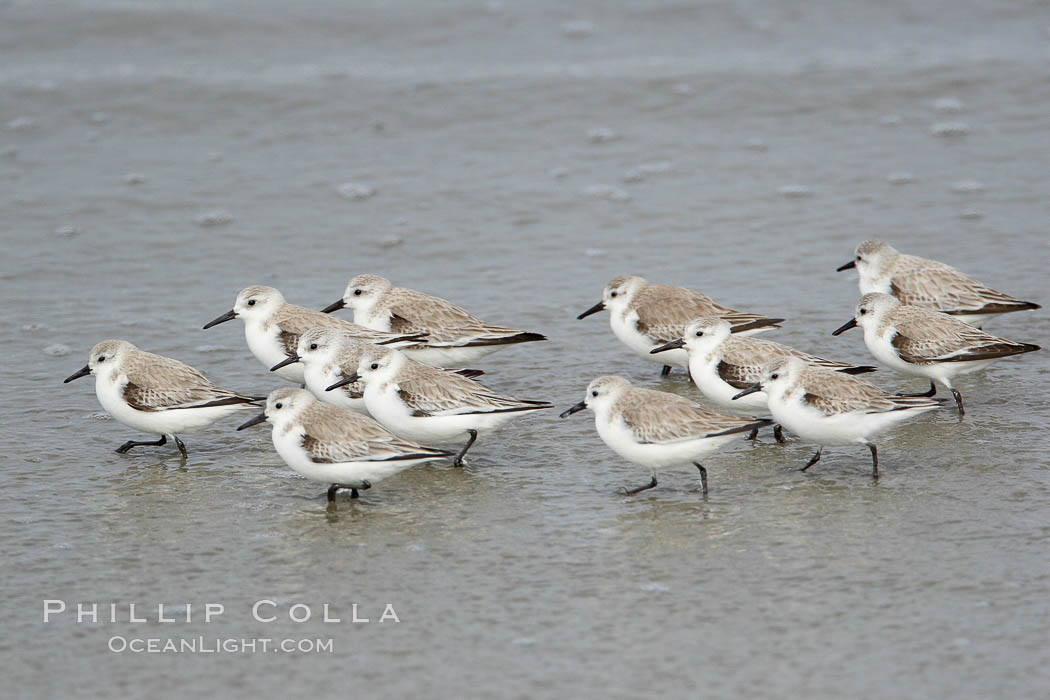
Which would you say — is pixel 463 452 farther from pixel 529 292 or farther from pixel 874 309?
pixel 529 292

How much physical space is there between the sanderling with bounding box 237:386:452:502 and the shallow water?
0.72 feet

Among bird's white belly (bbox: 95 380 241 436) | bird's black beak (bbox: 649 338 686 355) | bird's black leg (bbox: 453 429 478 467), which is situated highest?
bird's black beak (bbox: 649 338 686 355)

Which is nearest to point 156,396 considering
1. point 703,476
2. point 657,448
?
point 657,448

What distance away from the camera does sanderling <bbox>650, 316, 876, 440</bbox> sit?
793 cm

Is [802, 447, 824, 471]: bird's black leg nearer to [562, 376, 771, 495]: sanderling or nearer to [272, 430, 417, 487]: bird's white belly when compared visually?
[562, 376, 771, 495]: sanderling

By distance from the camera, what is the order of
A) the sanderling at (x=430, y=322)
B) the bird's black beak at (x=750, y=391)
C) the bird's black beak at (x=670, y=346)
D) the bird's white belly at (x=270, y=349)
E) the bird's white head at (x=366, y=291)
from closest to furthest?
the bird's black beak at (x=750, y=391) < the bird's black beak at (x=670, y=346) < the bird's white belly at (x=270, y=349) < the sanderling at (x=430, y=322) < the bird's white head at (x=366, y=291)

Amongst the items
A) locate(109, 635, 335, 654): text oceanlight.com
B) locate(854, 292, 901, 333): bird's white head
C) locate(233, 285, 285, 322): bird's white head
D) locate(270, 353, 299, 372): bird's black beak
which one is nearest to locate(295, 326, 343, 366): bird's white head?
locate(270, 353, 299, 372): bird's black beak

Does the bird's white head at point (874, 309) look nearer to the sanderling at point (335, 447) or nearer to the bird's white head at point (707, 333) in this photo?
Result: the bird's white head at point (707, 333)

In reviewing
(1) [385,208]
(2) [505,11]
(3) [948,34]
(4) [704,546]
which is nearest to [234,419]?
(4) [704,546]

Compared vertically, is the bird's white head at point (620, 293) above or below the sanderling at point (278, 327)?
above

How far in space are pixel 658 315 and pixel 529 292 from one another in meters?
1.71

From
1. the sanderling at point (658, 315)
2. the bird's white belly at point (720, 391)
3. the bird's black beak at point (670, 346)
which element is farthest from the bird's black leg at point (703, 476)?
the sanderling at point (658, 315)

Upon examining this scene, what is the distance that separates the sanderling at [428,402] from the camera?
7.45m

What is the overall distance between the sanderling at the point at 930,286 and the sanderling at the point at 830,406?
2011 mm
